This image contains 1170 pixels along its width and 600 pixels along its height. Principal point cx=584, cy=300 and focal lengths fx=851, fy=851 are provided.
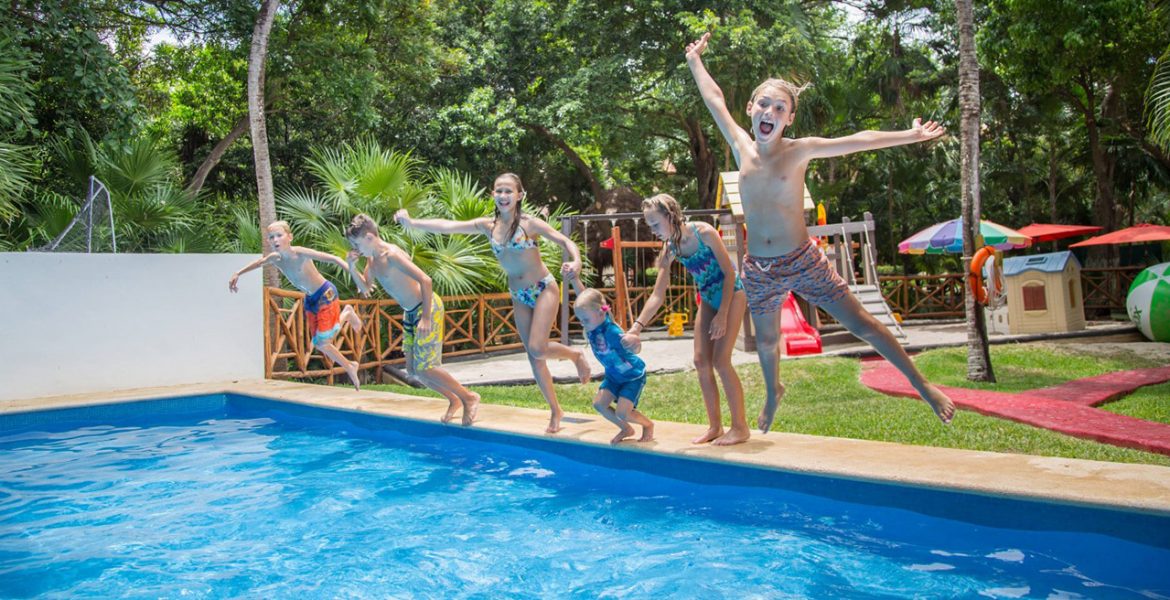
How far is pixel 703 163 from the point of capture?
23.0 m

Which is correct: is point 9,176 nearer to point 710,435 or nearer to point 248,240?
point 248,240

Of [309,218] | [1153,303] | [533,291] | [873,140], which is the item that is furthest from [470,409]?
[1153,303]

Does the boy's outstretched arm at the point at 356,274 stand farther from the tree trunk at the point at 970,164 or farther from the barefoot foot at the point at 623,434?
the tree trunk at the point at 970,164

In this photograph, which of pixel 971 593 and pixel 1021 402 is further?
pixel 1021 402

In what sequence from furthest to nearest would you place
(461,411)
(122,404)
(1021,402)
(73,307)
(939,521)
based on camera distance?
(73,307) < (122,404) < (1021,402) < (461,411) < (939,521)

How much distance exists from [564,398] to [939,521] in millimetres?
5596

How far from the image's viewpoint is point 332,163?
13625mm

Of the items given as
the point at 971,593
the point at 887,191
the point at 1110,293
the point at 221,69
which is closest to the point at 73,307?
the point at 221,69

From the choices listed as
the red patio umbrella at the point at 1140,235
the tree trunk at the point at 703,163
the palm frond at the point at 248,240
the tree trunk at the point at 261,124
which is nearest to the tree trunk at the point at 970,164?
the tree trunk at the point at 261,124

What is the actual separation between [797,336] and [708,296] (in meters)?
7.45

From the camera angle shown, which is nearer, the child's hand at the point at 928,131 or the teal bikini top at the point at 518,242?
the child's hand at the point at 928,131

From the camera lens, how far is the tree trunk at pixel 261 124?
12.2 m

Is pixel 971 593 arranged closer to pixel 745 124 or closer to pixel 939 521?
pixel 939 521

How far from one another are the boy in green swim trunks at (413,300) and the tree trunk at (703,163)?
16.5 m
